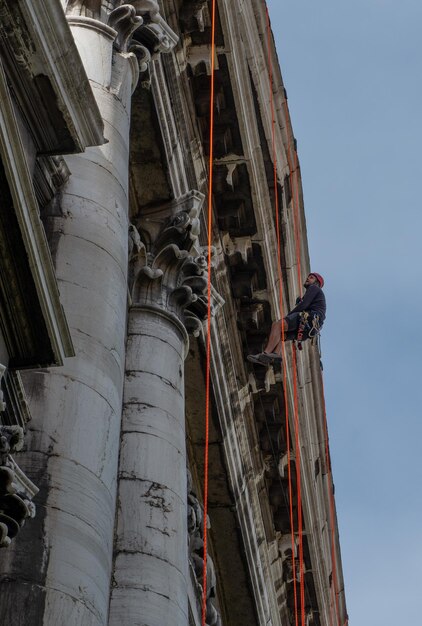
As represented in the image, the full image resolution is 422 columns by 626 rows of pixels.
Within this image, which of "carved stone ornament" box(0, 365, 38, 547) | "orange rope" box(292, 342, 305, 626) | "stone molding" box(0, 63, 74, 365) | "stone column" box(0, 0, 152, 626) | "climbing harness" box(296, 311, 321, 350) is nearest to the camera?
"carved stone ornament" box(0, 365, 38, 547)

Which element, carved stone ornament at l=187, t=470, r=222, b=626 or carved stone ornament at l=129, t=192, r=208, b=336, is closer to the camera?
carved stone ornament at l=129, t=192, r=208, b=336

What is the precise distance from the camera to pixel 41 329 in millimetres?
10047

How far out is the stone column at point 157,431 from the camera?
13664 mm

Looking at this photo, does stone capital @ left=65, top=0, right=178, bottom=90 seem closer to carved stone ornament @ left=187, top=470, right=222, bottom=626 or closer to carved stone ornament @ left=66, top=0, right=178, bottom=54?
carved stone ornament @ left=66, top=0, right=178, bottom=54

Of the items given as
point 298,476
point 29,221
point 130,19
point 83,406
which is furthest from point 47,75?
point 298,476

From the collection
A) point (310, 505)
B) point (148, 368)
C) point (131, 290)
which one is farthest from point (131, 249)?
point (310, 505)

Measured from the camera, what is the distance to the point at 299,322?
21953 mm

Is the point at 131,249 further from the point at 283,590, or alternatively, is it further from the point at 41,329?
the point at 283,590

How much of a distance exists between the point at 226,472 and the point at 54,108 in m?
11.0

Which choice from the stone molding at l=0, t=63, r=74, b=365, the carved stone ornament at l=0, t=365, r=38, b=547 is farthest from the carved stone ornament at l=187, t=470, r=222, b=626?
the carved stone ornament at l=0, t=365, r=38, b=547

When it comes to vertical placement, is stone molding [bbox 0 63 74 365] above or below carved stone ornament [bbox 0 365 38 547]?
above

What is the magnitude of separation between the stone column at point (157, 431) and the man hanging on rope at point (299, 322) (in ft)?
15.2

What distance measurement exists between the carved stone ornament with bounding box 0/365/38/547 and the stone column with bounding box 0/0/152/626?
58 cm

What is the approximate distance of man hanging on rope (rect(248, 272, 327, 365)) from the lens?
21922 millimetres
